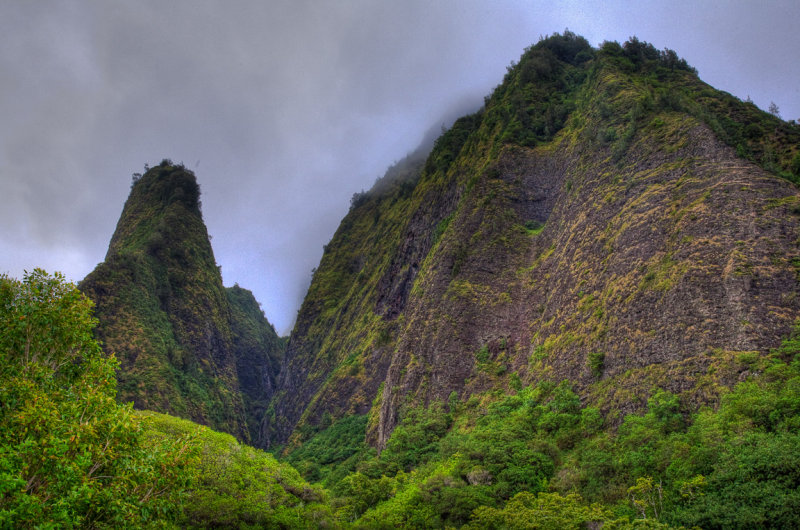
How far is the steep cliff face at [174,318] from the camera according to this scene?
58.6 metres

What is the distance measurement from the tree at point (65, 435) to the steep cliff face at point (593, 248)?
64.9ft

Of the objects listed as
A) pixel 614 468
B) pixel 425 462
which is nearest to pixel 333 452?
pixel 425 462

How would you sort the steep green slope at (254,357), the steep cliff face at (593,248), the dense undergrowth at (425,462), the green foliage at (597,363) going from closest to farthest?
the dense undergrowth at (425,462)
the steep cliff face at (593,248)
the green foliage at (597,363)
the steep green slope at (254,357)

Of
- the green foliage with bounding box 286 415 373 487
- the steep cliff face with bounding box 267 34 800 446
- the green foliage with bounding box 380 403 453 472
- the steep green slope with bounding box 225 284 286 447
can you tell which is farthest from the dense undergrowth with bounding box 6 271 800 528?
the steep green slope with bounding box 225 284 286 447

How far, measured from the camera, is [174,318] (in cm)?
7644

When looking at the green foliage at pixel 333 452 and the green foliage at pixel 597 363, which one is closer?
the green foliage at pixel 597 363

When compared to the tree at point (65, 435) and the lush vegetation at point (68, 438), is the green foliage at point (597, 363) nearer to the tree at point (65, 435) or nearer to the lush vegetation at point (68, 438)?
the lush vegetation at point (68, 438)

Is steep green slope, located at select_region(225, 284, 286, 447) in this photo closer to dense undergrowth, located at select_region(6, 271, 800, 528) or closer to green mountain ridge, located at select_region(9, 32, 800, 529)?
green mountain ridge, located at select_region(9, 32, 800, 529)

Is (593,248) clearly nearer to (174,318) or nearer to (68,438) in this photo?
(68,438)

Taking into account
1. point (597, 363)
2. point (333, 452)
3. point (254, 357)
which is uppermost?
point (254, 357)

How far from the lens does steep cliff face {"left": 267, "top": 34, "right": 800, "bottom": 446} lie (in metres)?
20.6

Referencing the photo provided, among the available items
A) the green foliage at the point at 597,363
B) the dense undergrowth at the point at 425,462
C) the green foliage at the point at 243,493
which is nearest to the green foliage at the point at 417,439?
the dense undergrowth at the point at 425,462

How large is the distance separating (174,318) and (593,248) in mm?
71651

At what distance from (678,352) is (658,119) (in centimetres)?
2160
